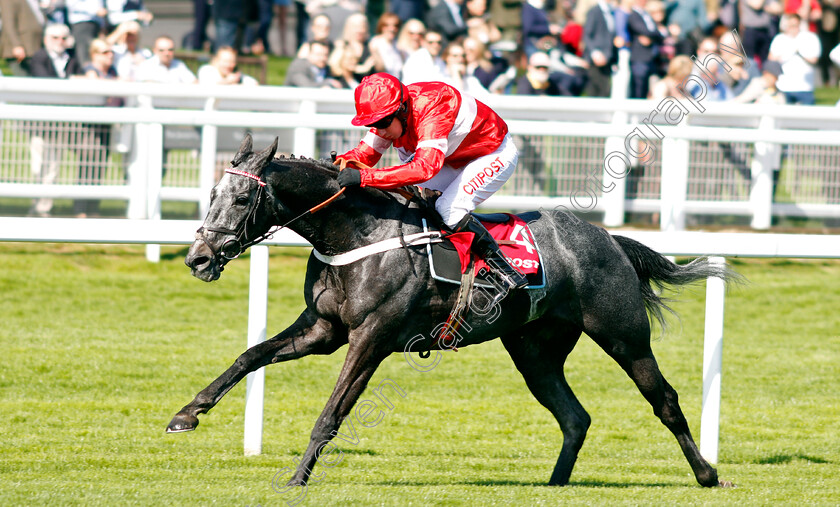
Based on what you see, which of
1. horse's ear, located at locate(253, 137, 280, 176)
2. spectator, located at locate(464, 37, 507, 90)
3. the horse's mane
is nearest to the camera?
horse's ear, located at locate(253, 137, 280, 176)

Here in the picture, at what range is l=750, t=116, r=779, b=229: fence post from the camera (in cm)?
906

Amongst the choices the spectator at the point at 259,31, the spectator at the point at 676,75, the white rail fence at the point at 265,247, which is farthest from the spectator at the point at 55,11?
the white rail fence at the point at 265,247

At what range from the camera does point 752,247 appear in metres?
5.70

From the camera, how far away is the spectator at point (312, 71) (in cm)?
1033

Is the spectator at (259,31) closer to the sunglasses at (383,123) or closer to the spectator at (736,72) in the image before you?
the spectator at (736,72)

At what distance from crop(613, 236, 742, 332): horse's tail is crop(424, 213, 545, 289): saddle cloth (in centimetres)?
63

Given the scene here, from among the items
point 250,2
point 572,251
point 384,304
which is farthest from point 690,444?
point 250,2

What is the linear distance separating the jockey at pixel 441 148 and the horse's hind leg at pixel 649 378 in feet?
2.05

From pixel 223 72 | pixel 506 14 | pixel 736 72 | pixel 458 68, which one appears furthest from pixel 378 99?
pixel 506 14

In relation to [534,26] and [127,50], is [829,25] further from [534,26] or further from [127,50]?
[127,50]

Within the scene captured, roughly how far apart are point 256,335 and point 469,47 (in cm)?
683

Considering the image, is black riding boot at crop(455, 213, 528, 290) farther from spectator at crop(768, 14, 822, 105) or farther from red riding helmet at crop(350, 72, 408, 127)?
spectator at crop(768, 14, 822, 105)

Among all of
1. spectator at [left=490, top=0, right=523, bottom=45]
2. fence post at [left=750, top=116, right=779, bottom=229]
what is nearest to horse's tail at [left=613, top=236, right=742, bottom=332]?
fence post at [left=750, top=116, right=779, bottom=229]

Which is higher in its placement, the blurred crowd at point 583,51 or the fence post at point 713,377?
the blurred crowd at point 583,51
